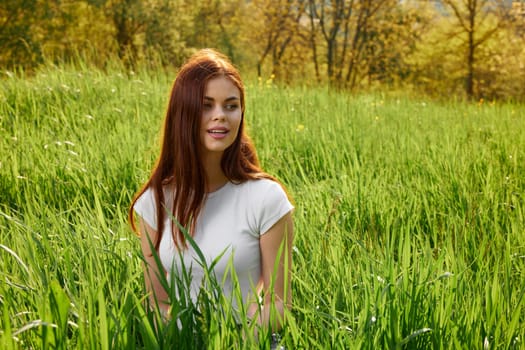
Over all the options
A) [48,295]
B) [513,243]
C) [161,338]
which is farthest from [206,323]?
[513,243]

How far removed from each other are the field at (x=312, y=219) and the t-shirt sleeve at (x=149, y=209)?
0.13 m

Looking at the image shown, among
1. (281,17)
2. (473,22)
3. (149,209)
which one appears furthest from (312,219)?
(281,17)

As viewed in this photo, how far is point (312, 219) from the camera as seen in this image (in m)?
3.04

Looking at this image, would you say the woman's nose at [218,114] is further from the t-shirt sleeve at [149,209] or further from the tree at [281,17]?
the tree at [281,17]

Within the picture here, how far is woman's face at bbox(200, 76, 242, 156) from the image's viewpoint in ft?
7.22

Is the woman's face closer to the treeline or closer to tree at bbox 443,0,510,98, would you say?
the treeline

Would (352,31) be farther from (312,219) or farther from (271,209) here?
(271,209)

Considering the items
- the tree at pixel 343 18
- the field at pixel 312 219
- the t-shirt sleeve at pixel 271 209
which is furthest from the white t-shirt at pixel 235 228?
the tree at pixel 343 18

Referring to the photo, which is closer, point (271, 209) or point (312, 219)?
point (271, 209)

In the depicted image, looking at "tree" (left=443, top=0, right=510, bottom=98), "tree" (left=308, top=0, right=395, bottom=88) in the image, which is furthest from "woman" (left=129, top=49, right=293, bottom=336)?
"tree" (left=443, top=0, right=510, bottom=98)

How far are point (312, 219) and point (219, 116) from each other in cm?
106

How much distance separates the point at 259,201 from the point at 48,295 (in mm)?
852

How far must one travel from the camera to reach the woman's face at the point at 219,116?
7.22 feet

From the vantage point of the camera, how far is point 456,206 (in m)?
3.47
